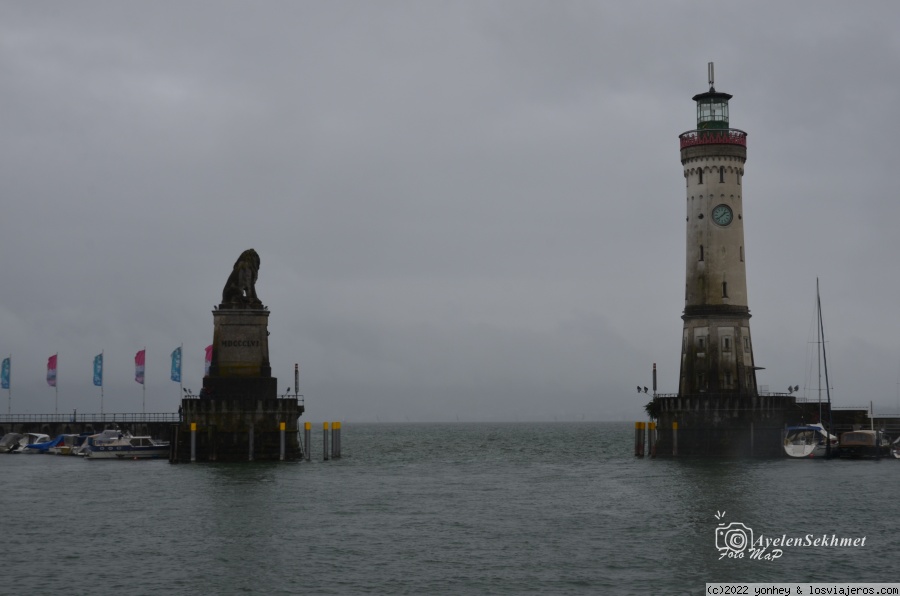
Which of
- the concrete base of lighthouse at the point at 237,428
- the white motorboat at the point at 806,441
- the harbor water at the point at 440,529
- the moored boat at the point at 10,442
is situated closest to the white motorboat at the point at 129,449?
the concrete base of lighthouse at the point at 237,428

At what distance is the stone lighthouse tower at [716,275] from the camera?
88375 millimetres

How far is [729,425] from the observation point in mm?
86688

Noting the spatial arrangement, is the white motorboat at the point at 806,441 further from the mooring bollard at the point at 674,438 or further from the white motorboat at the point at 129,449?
the white motorboat at the point at 129,449

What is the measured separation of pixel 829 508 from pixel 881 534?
8.51 m

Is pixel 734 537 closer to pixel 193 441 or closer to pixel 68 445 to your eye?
pixel 193 441

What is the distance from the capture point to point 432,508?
5906cm

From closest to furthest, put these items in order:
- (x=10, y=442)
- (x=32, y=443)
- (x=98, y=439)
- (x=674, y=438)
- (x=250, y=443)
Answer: (x=250, y=443) < (x=674, y=438) < (x=98, y=439) < (x=32, y=443) < (x=10, y=442)

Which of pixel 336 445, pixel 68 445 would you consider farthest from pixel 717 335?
pixel 68 445

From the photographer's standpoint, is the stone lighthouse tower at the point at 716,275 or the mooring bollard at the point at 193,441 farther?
the stone lighthouse tower at the point at 716,275

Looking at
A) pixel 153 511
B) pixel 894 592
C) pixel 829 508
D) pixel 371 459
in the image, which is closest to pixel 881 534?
pixel 829 508

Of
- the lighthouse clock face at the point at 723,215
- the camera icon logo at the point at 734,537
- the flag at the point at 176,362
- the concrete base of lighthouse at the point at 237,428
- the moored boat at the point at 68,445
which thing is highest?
the lighthouse clock face at the point at 723,215

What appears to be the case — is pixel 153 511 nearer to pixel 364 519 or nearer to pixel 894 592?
pixel 364 519

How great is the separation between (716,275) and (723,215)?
4750 mm

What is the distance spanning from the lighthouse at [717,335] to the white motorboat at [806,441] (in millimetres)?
739
